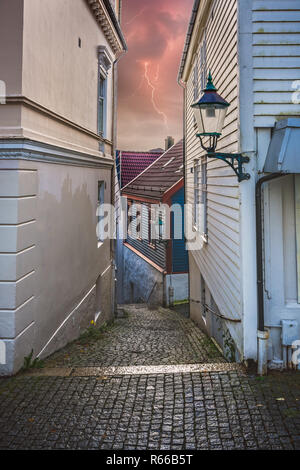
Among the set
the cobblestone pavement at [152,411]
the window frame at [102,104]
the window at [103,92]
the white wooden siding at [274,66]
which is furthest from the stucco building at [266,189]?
the window frame at [102,104]

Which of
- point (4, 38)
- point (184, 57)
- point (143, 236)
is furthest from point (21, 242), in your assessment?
point (143, 236)

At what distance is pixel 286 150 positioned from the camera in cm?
482

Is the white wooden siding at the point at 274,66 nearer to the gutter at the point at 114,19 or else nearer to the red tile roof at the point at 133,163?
the gutter at the point at 114,19

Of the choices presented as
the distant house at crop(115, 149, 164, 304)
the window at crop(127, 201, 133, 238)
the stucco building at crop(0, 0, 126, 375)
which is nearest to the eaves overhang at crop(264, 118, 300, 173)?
the stucco building at crop(0, 0, 126, 375)

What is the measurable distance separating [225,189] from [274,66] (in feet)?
6.79

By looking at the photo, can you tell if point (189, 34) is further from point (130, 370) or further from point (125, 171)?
point (125, 171)

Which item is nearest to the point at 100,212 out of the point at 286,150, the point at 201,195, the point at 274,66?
the point at 201,195

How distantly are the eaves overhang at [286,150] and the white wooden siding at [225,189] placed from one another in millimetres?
718

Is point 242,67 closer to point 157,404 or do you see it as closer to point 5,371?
point 157,404

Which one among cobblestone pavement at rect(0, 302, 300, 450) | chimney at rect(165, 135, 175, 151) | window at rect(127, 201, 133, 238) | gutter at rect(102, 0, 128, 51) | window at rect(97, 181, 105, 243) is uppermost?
chimney at rect(165, 135, 175, 151)

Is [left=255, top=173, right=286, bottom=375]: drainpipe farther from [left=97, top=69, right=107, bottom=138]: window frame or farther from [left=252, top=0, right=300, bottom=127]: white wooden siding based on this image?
[left=97, top=69, right=107, bottom=138]: window frame

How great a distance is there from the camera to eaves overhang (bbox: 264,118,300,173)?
4762 mm

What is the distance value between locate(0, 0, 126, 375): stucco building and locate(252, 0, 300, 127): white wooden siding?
127 inches

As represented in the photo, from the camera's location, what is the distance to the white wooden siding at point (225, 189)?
595 cm
